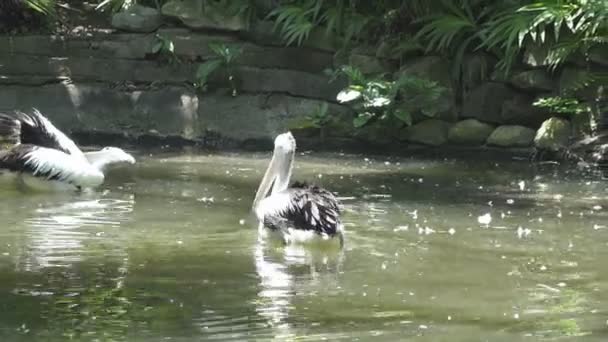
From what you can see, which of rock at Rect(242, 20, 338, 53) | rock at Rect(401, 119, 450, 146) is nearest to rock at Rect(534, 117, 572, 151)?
rock at Rect(401, 119, 450, 146)

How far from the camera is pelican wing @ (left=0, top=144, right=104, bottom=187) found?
8992 millimetres

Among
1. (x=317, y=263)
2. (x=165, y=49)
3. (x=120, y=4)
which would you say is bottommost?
(x=317, y=263)

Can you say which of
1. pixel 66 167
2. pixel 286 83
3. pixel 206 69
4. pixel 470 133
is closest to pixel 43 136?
pixel 66 167

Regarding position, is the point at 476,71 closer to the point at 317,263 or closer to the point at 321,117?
the point at 321,117

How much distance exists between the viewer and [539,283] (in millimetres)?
5992

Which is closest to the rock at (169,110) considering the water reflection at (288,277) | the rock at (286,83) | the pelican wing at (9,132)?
the rock at (286,83)

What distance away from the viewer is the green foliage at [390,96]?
37.9ft

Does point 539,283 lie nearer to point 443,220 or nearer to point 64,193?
point 443,220

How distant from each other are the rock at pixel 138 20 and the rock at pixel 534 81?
13.8 feet

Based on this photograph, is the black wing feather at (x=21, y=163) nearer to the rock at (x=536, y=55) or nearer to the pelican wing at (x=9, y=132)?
the pelican wing at (x=9, y=132)

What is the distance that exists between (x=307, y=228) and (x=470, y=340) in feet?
7.42

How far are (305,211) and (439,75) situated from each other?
537 centimetres

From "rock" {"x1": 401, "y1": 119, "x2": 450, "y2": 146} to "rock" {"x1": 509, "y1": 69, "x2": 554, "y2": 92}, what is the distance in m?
0.85

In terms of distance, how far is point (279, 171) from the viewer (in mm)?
8211
